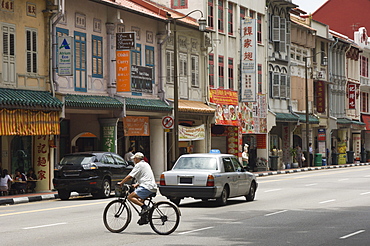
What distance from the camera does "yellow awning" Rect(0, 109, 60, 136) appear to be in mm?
27031

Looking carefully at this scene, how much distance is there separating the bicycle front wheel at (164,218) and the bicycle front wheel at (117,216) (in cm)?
60

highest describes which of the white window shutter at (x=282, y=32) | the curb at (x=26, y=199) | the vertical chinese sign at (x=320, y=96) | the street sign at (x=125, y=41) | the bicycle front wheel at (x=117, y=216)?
the white window shutter at (x=282, y=32)

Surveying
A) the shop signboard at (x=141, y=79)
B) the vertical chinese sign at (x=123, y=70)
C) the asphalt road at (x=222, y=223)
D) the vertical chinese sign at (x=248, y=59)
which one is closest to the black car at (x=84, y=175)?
the asphalt road at (x=222, y=223)

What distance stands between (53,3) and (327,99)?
40473 millimetres

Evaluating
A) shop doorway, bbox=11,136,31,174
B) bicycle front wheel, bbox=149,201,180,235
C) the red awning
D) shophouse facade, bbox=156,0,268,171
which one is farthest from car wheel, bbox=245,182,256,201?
the red awning

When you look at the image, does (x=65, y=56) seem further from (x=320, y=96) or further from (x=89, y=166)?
(x=320, y=96)

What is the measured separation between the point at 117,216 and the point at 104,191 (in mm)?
10944

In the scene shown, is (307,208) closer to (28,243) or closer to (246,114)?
(28,243)

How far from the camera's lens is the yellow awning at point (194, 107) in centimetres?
3986

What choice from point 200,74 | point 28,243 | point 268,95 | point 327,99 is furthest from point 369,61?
point 28,243

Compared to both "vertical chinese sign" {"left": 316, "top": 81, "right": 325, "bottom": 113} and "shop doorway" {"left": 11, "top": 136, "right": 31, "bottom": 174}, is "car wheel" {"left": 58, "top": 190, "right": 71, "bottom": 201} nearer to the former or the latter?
"shop doorway" {"left": 11, "top": 136, "right": 31, "bottom": 174}

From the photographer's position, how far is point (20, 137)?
98.7 feet

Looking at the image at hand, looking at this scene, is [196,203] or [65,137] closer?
[196,203]

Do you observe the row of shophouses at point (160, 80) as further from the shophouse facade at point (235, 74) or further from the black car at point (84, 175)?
the black car at point (84, 175)
